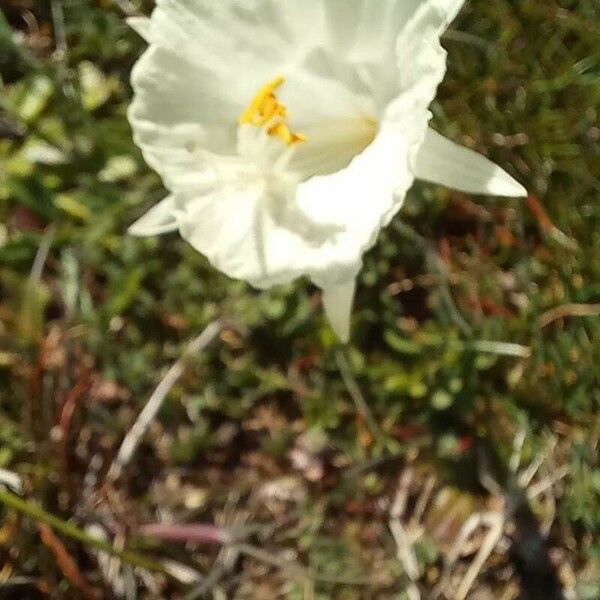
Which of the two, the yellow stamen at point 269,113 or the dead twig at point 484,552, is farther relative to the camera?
the dead twig at point 484,552

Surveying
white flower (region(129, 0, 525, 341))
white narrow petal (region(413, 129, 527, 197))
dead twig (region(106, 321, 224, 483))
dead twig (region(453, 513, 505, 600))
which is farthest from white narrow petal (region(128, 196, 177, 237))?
dead twig (region(453, 513, 505, 600))

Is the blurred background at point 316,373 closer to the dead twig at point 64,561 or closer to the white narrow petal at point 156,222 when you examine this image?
the dead twig at point 64,561

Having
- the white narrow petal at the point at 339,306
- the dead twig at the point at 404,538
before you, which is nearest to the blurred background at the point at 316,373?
the dead twig at the point at 404,538

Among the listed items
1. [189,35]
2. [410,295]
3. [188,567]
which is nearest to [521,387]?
[410,295]

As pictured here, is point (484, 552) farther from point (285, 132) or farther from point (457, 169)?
point (285, 132)

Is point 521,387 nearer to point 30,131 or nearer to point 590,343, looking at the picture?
point 590,343

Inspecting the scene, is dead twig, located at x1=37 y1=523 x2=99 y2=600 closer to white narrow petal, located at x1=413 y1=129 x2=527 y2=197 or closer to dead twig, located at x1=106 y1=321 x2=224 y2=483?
dead twig, located at x1=106 y1=321 x2=224 y2=483
